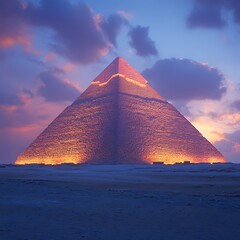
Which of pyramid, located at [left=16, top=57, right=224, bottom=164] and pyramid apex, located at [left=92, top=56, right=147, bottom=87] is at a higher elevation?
pyramid apex, located at [left=92, top=56, right=147, bottom=87]

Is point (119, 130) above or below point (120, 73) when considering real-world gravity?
below

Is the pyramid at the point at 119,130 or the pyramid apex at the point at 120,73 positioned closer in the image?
the pyramid at the point at 119,130

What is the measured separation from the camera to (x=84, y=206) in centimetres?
607

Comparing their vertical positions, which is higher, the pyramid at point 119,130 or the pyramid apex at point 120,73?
the pyramid apex at point 120,73

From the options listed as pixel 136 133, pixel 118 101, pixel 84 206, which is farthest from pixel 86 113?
pixel 84 206

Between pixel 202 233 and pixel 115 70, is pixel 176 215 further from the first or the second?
pixel 115 70

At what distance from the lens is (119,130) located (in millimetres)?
48188

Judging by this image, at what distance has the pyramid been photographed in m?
46.9

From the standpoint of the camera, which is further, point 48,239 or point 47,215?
point 47,215

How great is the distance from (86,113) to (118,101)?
5.80 meters

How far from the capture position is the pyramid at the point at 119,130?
154 feet

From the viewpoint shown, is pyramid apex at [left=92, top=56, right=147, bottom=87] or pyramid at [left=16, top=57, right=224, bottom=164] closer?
pyramid at [left=16, top=57, right=224, bottom=164]

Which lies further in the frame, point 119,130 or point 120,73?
point 120,73

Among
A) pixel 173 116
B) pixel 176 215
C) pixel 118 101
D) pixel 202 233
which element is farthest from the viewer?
pixel 173 116
